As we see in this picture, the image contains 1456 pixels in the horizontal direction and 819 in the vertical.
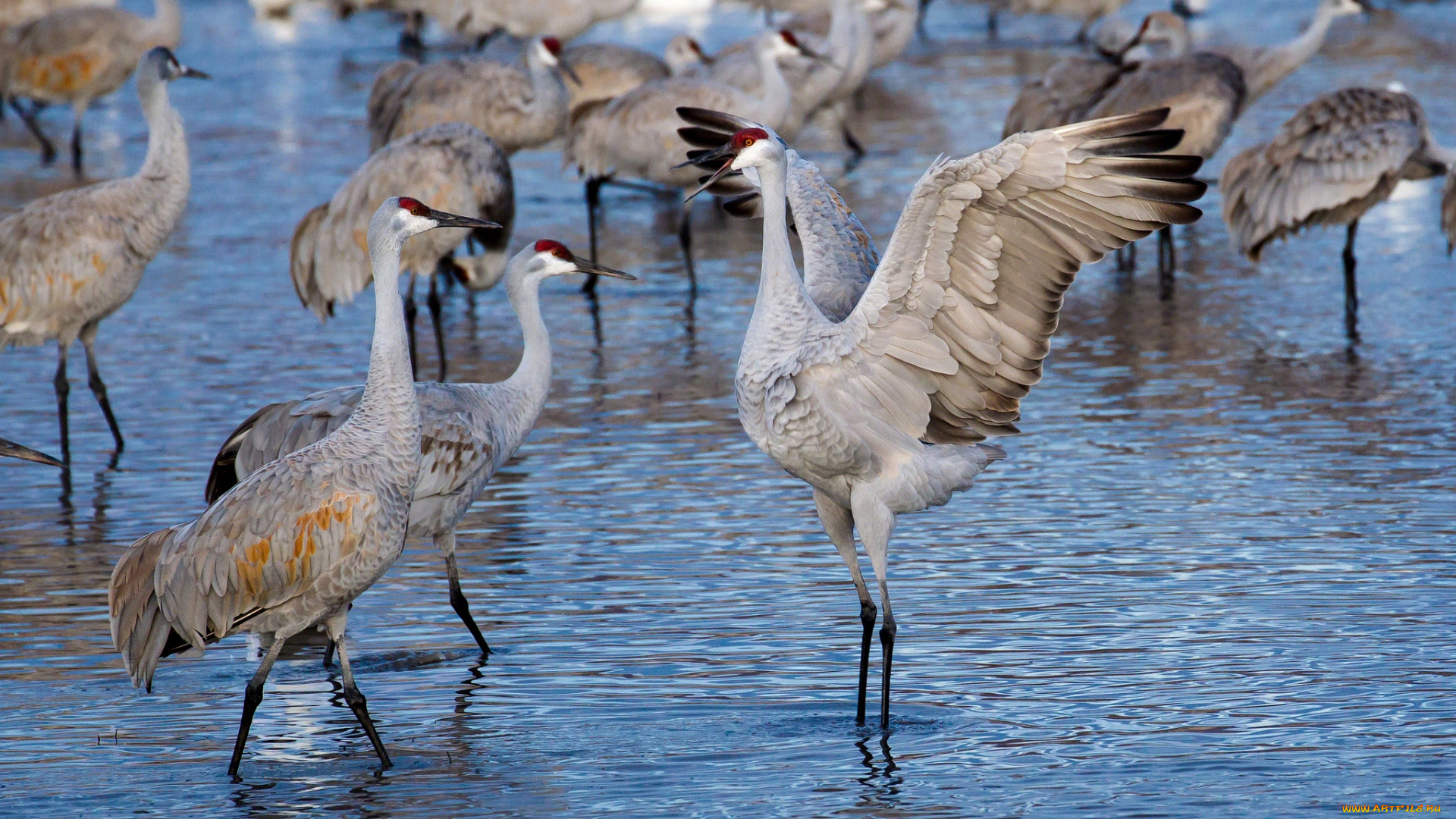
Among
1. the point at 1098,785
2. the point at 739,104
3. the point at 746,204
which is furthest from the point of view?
the point at 739,104

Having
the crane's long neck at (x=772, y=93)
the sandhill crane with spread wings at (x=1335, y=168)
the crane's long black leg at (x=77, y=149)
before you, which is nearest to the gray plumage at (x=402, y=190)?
the crane's long neck at (x=772, y=93)

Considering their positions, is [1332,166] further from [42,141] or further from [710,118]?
[42,141]

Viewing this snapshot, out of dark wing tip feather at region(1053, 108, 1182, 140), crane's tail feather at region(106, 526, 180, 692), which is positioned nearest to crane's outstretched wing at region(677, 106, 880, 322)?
dark wing tip feather at region(1053, 108, 1182, 140)

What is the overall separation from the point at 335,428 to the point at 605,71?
35.3ft

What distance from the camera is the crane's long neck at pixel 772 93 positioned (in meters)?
14.5

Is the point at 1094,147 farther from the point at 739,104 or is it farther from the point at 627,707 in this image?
the point at 739,104

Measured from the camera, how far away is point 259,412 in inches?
295

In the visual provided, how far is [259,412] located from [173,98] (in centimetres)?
1683

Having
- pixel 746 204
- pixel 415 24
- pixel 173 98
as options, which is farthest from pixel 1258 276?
pixel 415 24

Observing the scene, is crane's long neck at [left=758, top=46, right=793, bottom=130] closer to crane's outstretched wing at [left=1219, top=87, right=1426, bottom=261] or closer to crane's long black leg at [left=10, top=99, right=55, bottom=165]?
crane's outstretched wing at [left=1219, top=87, right=1426, bottom=261]

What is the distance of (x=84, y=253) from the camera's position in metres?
9.73

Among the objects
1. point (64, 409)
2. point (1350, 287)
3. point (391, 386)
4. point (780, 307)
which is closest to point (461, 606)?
point (391, 386)

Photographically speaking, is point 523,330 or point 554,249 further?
point 554,249

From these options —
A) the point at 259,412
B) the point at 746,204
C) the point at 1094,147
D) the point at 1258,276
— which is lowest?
the point at 1258,276
